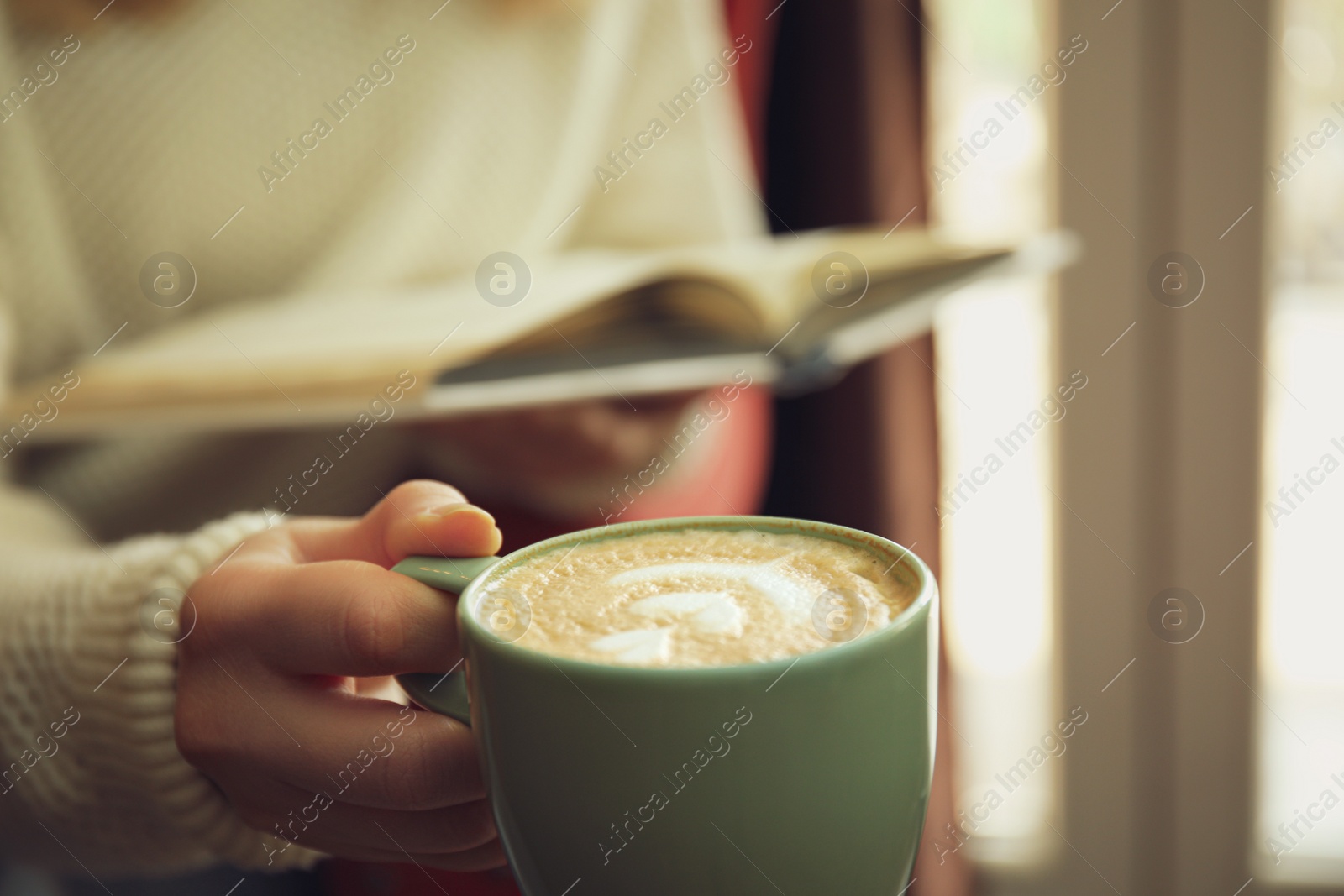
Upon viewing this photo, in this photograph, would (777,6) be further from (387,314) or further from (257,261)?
(387,314)

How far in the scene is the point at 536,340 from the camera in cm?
54

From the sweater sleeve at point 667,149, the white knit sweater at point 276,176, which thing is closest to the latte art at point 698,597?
the white knit sweater at point 276,176

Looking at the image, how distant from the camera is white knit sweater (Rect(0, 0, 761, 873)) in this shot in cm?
83

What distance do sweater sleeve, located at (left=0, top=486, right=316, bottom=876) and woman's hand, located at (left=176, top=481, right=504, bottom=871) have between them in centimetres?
2

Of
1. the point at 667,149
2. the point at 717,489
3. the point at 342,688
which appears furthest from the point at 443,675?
the point at 667,149

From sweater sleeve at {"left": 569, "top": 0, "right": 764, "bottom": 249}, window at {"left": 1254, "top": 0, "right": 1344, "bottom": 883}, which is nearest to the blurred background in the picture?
window at {"left": 1254, "top": 0, "right": 1344, "bottom": 883}

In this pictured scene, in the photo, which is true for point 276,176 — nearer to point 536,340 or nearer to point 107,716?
point 536,340

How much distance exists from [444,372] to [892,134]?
1.00 m

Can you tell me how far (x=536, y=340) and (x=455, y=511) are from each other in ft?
0.70

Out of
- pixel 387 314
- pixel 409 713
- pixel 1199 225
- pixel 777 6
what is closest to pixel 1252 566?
pixel 1199 225

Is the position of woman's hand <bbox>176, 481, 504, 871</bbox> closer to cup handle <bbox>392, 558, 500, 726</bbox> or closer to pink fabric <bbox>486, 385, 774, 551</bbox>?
cup handle <bbox>392, 558, 500, 726</bbox>

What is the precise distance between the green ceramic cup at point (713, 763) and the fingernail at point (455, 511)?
3 cm

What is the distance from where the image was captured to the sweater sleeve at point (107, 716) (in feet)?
1.30

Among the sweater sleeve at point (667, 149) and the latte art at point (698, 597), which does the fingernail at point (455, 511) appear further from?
the sweater sleeve at point (667, 149)
